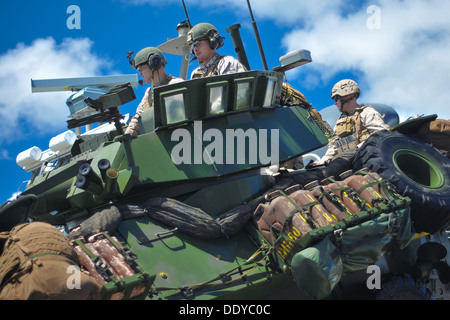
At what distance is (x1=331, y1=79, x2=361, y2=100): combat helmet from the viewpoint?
9.57m

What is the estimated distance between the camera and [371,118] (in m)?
8.88

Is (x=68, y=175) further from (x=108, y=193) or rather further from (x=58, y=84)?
(x=58, y=84)

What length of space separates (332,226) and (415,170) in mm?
2546

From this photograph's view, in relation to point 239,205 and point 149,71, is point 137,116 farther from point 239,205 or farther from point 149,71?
point 239,205

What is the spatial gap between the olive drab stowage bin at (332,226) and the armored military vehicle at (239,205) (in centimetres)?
1

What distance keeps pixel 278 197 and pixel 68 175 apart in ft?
9.15

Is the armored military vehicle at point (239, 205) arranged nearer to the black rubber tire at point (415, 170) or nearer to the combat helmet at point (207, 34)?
the black rubber tire at point (415, 170)

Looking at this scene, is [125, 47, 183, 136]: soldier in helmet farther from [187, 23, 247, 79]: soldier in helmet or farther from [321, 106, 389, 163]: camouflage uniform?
[321, 106, 389, 163]: camouflage uniform

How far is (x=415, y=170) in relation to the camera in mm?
7598

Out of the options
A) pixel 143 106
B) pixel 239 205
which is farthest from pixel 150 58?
pixel 239 205

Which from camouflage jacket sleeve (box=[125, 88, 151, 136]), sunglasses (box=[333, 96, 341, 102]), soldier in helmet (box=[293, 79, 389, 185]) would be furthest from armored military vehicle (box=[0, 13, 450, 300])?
sunglasses (box=[333, 96, 341, 102])

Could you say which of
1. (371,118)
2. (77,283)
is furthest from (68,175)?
(371,118)

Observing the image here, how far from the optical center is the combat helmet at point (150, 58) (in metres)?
7.59

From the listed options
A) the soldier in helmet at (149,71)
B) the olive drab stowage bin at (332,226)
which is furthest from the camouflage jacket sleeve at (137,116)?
the olive drab stowage bin at (332,226)
